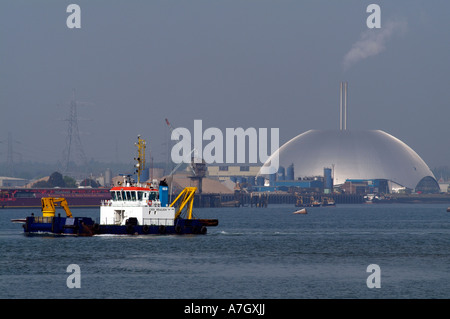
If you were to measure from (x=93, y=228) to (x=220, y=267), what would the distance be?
2979 cm

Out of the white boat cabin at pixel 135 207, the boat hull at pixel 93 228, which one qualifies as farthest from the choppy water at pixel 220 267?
the white boat cabin at pixel 135 207

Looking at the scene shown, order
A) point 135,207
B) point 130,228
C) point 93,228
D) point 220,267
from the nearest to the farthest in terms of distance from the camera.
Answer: point 220,267 → point 130,228 → point 135,207 → point 93,228

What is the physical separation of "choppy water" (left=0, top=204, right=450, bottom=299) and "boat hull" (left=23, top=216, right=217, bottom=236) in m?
0.90

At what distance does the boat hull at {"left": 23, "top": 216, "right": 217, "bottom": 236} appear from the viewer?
9488 centimetres

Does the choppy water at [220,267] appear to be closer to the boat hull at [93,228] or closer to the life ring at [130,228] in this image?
the boat hull at [93,228]

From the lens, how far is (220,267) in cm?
7025

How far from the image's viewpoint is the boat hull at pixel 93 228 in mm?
94875

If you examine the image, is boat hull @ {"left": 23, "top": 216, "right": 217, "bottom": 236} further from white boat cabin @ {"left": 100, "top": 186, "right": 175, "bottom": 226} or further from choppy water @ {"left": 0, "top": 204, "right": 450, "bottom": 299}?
white boat cabin @ {"left": 100, "top": 186, "right": 175, "bottom": 226}

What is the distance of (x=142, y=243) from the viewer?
90125 millimetres

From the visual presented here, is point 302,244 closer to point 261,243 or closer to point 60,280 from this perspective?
point 261,243

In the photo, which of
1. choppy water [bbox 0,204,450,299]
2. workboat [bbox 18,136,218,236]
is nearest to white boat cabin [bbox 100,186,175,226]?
workboat [bbox 18,136,218,236]

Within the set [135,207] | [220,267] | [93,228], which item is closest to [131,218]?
[135,207]

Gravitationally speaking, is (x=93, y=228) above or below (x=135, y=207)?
below

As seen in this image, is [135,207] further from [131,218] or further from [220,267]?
[220,267]
